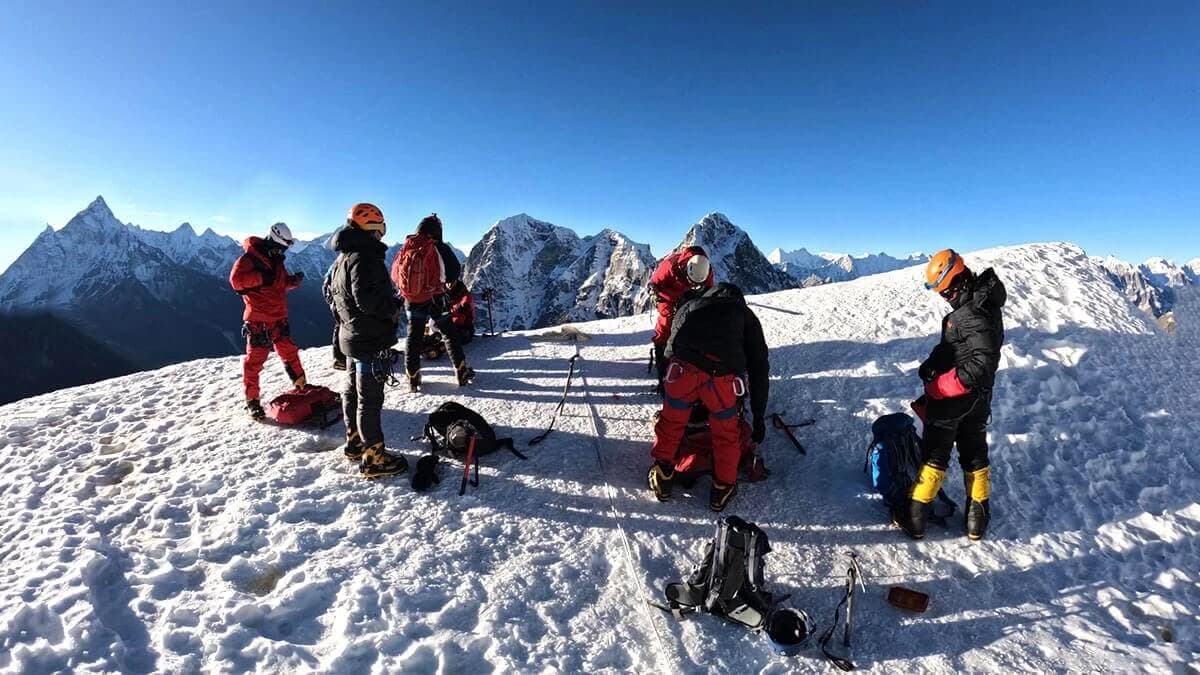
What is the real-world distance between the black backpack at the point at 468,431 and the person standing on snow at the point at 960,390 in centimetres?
530

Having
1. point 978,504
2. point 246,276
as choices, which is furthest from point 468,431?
point 978,504

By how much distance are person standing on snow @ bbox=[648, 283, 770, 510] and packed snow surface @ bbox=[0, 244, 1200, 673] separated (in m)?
0.67

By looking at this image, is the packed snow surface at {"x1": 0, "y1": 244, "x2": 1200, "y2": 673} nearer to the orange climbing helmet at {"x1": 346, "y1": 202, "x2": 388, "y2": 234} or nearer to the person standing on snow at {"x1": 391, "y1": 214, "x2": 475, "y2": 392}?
the person standing on snow at {"x1": 391, "y1": 214, "x2": 475, "y2": 392}

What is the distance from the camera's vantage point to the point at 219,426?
816 centimetres

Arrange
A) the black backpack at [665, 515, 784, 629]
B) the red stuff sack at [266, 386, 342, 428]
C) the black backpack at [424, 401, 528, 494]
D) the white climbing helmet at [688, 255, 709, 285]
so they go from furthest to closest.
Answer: the red stuff sack at [266, 386, 342, 428], the white climbing helmet at [688, 255, 709, 285], the black backpack at [424, 401, 528, 494], the black backpack at [665, 515, 784, 629]

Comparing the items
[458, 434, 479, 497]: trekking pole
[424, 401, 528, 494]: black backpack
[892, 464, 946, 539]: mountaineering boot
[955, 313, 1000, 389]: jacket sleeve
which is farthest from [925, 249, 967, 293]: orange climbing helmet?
[458, 434, 479, 497]: trekking pole

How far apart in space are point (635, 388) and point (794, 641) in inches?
231

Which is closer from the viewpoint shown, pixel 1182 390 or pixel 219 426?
pixel 219 426

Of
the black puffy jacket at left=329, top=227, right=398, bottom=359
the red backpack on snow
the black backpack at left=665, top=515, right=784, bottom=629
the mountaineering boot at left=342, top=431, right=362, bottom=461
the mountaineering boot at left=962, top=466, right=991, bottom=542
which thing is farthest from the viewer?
the red backpack on snow

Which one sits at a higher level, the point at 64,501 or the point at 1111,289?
the point at 1111,289

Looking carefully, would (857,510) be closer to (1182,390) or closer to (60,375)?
(1182,390)

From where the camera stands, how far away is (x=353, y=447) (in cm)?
702

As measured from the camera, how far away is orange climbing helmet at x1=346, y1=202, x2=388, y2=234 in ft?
21.4

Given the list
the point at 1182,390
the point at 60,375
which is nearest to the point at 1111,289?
the point at 1182,390
